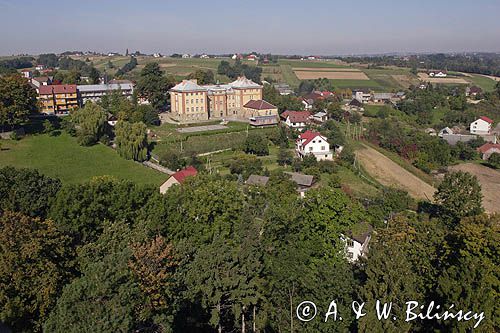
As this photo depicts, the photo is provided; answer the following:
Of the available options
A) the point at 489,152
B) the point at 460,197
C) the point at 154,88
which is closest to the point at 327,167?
Answer: the point at 460,197

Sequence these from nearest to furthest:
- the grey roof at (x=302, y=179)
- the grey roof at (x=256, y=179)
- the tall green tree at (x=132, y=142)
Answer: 1. the grey roof at (x=256, y=179)
2. the grey roof at (x=302, y=179)
3. the tall green tree at (x=132, y=142)

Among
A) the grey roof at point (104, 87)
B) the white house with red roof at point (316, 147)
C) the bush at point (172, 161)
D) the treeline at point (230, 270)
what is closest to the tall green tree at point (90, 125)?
the bush at point (172, 161)

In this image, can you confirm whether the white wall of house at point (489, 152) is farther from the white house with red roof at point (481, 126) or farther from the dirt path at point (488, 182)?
the white house with red roof at point (481, 126)

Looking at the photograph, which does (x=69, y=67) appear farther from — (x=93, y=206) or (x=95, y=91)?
(x=93, y=206)

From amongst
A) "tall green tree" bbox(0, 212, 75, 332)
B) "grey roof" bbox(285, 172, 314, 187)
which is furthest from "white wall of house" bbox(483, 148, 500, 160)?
"tall green tree" bbox(0, 212, 75, 332)

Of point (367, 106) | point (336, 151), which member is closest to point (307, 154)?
point (336, 151)
